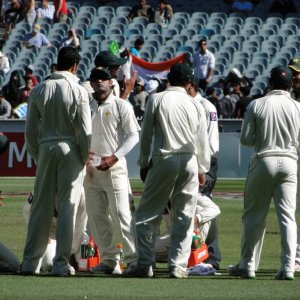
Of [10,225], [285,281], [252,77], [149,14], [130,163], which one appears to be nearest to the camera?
[285,281]

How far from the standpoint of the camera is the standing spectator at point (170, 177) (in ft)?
→ 38.5

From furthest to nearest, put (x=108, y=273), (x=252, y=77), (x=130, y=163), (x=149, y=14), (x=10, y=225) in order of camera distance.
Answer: (x=149, y=14), (x=252, y=77), (x=130, y=163), (x=10, y=225), (x=108, y=273)

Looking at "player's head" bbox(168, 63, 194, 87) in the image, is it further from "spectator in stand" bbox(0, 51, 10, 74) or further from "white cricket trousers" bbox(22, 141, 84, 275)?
"spectator in stand" bbox(0, 51, 10, 74)

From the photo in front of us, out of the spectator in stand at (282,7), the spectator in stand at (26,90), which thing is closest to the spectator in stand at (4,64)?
the spectator in stand at (26,90)

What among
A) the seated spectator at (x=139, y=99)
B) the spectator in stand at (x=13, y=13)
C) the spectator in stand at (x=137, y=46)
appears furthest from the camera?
the spectator in stand at (x=13, y=13)

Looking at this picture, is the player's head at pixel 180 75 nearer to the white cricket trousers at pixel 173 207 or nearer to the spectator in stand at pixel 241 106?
the white cricket trousers at pixel 173 207

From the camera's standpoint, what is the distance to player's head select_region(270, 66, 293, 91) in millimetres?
11805

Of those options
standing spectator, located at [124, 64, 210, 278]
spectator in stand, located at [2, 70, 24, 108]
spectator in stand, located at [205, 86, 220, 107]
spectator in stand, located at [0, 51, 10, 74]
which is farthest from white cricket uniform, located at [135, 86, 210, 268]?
spectator in stand, located at [0, 51, 10, 74]

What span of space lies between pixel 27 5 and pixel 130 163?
1163 cm

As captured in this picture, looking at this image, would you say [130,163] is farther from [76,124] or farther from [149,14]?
[76,124]

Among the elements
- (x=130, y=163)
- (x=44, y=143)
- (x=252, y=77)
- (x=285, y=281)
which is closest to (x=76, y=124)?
(x=44, y=143)

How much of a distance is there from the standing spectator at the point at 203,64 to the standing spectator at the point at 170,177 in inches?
788

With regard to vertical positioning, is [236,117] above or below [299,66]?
below

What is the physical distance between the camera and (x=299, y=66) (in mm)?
12875
